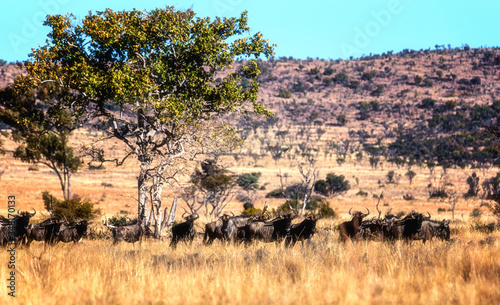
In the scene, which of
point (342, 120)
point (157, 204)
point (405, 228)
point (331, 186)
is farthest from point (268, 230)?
point (342, 120)

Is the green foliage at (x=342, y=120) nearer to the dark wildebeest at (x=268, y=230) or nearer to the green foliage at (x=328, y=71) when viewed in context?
the green foliage at (x=328, y=71)

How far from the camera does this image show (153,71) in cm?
1473

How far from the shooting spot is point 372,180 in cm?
6531

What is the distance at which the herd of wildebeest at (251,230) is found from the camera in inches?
492

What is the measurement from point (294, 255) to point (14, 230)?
8.47 meters

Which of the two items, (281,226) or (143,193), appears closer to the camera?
(281,226)

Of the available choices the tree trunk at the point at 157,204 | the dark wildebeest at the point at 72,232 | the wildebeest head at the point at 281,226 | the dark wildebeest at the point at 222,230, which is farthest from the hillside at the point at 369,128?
the wildebeest head at the point at 281,226

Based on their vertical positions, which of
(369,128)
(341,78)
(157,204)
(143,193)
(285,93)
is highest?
(341,78)

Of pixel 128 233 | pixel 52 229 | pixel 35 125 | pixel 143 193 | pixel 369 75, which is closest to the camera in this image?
pixel 52 229

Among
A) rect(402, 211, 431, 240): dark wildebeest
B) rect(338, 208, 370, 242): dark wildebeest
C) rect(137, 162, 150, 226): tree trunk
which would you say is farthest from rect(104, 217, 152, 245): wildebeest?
rect(402, 211, 431, 240): dark wildebeest

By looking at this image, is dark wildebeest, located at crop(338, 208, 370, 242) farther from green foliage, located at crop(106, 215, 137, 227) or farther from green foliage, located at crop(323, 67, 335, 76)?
green foliage, located at crop(323, 67, 335, 76)

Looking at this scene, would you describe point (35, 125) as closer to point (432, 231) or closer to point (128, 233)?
point (128, 233)

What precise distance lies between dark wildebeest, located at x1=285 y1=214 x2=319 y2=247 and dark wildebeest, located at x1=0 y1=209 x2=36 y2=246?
7526 mm

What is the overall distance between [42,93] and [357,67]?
153 metres
